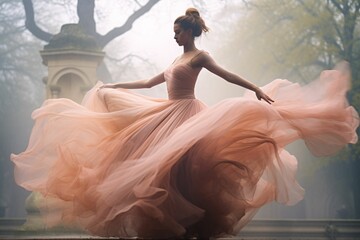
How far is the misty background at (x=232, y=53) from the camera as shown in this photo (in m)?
17.4

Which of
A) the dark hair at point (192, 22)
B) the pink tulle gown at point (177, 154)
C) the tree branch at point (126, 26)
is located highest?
the tree branch at point (126, 26)

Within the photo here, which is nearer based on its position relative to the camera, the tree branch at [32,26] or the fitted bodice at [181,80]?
the fitted bodice at [181,80]

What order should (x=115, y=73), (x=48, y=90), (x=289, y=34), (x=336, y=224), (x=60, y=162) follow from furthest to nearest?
(x=115, y=73), (x=289, y=34), (x=336, y=224), (x=48, y=90), (x=60, y=162)

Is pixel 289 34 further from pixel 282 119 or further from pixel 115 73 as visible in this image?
pixel 282 119

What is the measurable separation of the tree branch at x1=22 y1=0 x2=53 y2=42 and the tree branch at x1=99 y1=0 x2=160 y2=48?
178 centimetres

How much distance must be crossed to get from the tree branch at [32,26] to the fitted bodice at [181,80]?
13.7 m

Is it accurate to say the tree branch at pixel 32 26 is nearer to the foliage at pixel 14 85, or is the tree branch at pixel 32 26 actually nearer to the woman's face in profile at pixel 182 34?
the foliage at pixel 14 85

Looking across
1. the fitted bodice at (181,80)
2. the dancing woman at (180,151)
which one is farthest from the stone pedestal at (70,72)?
the fitted bodice at (181,80)

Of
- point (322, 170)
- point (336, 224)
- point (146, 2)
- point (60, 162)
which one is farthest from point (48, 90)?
point (322, 170)

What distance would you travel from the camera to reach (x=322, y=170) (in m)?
18.7

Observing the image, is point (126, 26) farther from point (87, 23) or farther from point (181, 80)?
point (181, 80)

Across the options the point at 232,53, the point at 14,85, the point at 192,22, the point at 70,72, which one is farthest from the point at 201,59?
the point at 14,85

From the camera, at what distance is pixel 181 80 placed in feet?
13.6

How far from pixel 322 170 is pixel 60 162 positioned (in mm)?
15811
